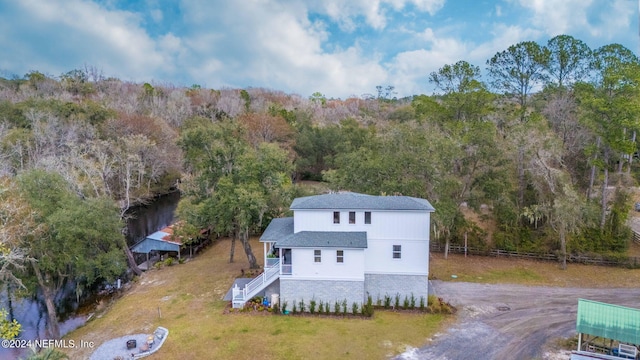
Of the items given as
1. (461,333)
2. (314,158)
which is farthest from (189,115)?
(461,333)

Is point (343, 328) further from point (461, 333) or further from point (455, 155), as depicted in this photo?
point (455, 155)

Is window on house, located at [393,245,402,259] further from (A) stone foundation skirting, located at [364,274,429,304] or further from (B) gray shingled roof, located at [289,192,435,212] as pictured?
(B) gray shingled roof, located at [289,192,435,212]

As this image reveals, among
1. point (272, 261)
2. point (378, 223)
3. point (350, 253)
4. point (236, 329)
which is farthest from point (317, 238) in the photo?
point (236, 329)

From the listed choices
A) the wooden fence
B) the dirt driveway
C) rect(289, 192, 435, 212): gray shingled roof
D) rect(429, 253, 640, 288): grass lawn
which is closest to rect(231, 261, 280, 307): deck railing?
rect(289, 192, 435, 212): gray shingled roof

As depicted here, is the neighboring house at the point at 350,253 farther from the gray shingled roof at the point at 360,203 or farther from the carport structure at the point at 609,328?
the carport structure at the point at 609,328

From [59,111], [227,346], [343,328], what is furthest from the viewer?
[59,111]

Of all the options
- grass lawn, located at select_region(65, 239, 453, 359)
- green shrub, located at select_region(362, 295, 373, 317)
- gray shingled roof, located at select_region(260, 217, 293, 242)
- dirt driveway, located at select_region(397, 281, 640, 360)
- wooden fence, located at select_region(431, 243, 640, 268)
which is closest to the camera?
dirt driveway, located at select_region(397, 281, 640, 360)

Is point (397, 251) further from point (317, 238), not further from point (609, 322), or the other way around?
point (609, 322)
